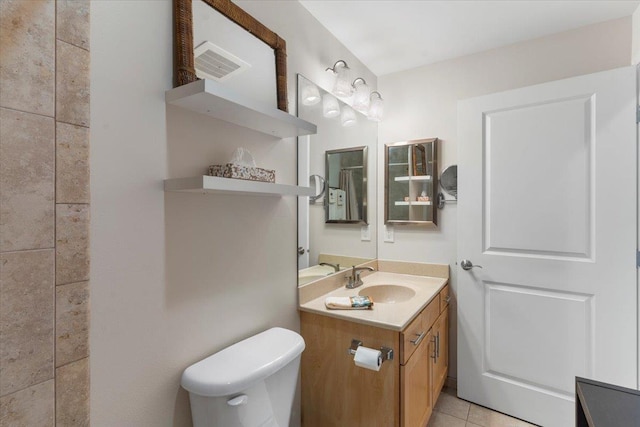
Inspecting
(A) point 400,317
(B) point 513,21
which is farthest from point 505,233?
(B) point 513,21

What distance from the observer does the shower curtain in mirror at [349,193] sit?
6.72 feet

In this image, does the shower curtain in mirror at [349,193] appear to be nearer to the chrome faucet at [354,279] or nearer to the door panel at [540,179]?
the chrome faucet at [354,279]

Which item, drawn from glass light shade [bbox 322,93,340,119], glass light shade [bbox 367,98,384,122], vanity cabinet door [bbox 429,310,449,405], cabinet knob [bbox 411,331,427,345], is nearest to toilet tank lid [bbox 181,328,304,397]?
cabinet knob [bbox 411,331,427,345]

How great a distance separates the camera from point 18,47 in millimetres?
708

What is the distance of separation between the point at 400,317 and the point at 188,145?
3.62 feet

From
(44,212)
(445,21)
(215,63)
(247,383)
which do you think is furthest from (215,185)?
(445,21)

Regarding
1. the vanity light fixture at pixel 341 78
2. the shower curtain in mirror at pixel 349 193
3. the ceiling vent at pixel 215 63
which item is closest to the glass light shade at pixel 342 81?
the vanity light fixture at pixel 341 78

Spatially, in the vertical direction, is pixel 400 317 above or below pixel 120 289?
below

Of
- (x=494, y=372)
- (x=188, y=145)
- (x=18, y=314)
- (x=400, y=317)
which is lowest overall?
(x=494, y=372)

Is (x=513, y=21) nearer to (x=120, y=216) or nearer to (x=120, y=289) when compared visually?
(x=120, y=216)

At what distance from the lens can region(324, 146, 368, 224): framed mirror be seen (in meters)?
1.92

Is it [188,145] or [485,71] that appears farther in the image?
[485,71]

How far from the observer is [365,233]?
2.29m

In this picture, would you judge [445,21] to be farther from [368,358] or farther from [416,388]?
[416,388]
